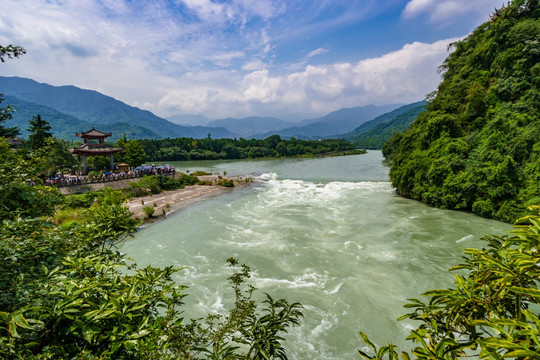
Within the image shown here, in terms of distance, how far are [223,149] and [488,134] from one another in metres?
80.5

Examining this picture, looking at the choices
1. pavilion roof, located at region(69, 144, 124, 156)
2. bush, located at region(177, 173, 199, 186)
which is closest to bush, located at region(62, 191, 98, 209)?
bush, located at region(177, 173, 199, 186)

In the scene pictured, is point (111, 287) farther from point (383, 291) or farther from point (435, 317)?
point (383, 291)

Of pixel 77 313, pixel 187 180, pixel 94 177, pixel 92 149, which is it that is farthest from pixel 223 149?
pixel 77 313

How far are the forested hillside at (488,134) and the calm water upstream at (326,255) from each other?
2.03 metres

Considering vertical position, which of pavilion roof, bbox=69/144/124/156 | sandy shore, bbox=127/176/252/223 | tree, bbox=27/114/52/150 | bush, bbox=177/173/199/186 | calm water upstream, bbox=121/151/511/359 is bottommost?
calm water upstream, bbox=121/151/511/359

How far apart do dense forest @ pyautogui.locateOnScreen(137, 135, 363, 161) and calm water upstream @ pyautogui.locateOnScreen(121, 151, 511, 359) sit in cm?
5913

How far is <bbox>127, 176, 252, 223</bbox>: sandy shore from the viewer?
67.6 feet

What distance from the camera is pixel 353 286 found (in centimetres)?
985

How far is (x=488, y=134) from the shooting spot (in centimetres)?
1992

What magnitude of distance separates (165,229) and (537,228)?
18.4 metres

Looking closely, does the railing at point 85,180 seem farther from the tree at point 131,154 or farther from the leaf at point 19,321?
the leaf at point 19,321

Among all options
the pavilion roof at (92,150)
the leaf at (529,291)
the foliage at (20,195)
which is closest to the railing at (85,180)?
the pavilion roof at (92,150)

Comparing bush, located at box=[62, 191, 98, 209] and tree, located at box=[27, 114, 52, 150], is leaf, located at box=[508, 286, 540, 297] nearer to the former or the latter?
bush, located at box=[62, 191, 98, 209]

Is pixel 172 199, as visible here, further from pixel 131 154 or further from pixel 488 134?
pixel 488 134
